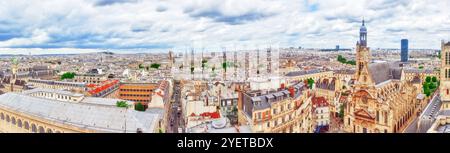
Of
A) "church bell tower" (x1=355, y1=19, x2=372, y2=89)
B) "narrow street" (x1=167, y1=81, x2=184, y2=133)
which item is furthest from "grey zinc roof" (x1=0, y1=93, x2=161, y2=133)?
Answer: "church bell tower" (x1=355, y1=19, x2=372, y2=89)

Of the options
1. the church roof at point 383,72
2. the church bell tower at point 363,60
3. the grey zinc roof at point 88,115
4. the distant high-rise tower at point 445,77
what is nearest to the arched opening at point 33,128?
the grey zinc roof at point 88,115

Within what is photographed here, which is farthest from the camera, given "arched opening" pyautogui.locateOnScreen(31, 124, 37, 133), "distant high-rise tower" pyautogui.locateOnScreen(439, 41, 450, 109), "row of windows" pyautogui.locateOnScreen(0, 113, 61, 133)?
"distant high-rise tower" pyautogui.locateOnScreen(439, 41, 450, 109)

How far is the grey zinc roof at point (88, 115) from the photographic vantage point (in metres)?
4.25

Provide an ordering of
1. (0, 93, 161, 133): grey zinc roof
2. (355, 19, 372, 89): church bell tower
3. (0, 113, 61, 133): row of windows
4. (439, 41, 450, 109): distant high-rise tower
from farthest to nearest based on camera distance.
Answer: (439, 41, 450, 109): distant high-rise tower, (355, 19, 372, 89): church bell tower, (0, 113, 61, 133): row of windows, (0, 93, 161, 133): grey zinc roof

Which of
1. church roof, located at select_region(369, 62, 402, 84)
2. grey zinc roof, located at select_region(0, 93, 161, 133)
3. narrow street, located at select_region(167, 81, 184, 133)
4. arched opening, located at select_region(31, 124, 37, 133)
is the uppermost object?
church roof, located at select_region(369, 62, 402, 84)

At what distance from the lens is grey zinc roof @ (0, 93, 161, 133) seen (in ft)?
13.9

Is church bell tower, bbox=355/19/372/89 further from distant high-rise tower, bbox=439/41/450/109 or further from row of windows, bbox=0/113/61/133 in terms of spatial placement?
row of windows, bbox=0/113/61/133

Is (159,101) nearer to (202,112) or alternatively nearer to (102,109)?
(202,112)

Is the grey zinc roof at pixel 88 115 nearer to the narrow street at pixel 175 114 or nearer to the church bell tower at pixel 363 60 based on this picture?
the narrow street at pixel 175 114

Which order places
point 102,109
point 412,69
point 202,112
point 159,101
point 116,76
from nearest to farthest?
1. point 102,109
2. point 202,112
3. point 159,101
4. point 116,76
5. point 412,69

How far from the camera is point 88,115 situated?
4.62 metres

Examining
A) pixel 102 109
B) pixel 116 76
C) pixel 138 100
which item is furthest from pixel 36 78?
pixel 102 109
